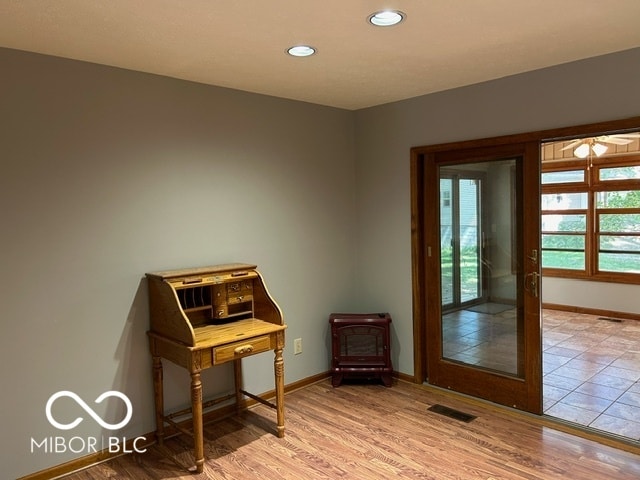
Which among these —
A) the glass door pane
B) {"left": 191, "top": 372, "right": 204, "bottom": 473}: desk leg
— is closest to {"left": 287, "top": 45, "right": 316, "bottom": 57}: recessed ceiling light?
the glass door pane

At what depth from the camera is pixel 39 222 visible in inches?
105

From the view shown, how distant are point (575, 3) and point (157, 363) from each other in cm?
300

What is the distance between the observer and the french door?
3.35 metres

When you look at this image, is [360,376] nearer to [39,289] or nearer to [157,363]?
[157,363]

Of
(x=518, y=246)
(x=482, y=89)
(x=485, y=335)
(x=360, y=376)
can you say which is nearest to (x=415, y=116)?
(x=482, y=89)

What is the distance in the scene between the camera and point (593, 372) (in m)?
4.35

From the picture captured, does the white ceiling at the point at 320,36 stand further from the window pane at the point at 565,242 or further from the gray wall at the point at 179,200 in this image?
the window pane at the point at 565,242

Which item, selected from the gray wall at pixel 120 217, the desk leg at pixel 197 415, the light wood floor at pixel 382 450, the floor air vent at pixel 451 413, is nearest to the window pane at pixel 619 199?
the light wood floor at pixel 382 450

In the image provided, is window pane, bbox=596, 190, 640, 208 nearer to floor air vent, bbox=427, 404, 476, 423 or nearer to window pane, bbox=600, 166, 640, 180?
window pane, bbox=600, 166, 640, 180

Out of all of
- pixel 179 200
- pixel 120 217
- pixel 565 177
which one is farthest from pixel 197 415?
pixel 565 177

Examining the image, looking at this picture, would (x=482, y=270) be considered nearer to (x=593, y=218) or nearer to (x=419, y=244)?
(x=419, y=244)

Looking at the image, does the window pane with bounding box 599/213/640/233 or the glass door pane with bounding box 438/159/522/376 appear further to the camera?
the window pane with bounding box 599/213/640/233

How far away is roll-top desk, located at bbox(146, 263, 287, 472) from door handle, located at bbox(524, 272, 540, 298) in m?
1.71

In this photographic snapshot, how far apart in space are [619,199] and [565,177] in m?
0.78
